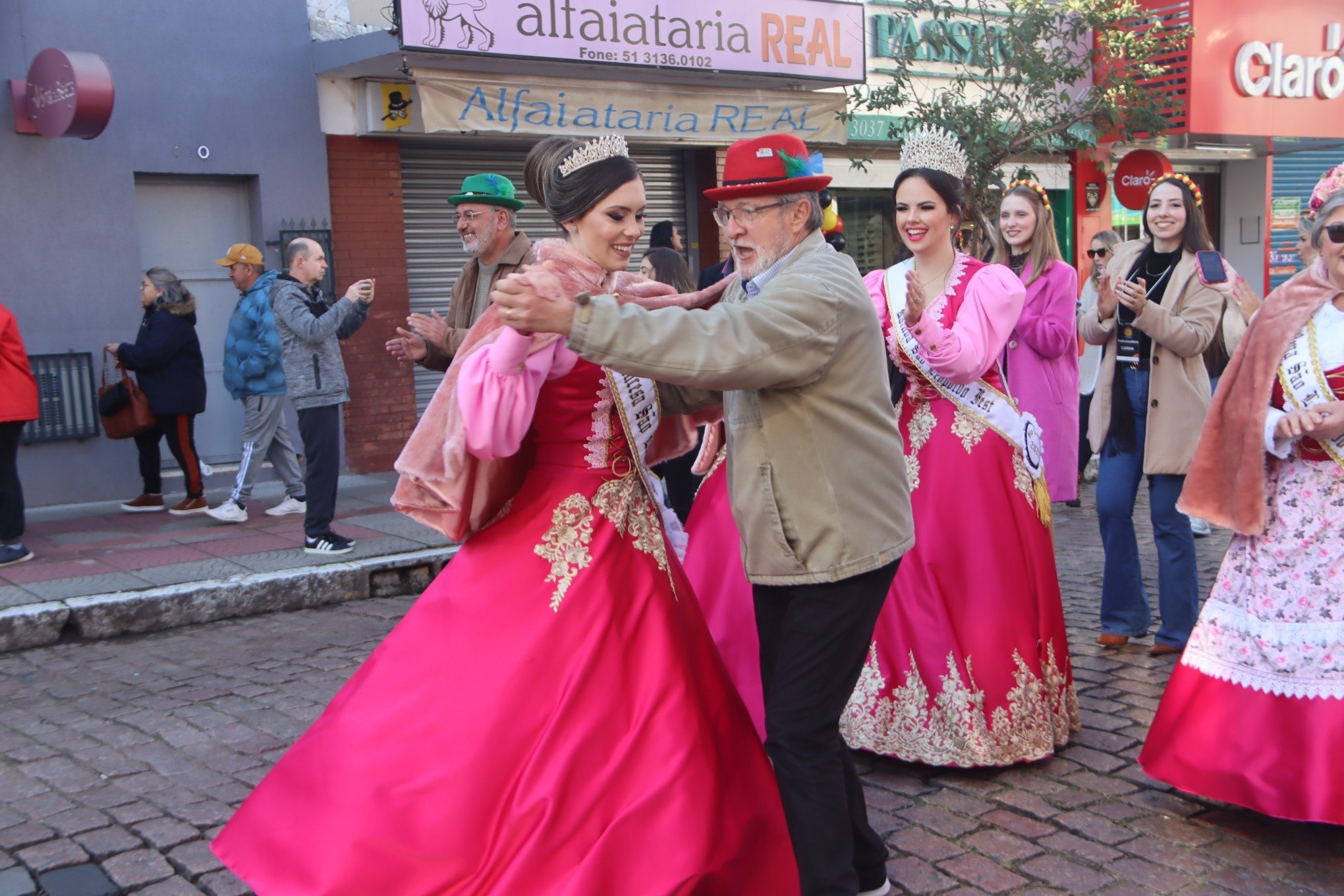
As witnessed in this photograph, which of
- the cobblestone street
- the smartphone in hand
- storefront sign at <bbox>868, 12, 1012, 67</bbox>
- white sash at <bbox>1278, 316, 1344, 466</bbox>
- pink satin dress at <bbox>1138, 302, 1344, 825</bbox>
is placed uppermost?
storefront sign at <bbox>868, 12, 1012, 67</bbox>

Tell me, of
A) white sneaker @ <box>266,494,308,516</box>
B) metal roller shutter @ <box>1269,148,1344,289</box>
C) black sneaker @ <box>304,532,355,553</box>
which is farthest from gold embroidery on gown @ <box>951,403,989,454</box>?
metal roller shutter @ <box>1269,148,1344,289</box>

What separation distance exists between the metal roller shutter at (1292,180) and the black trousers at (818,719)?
1770cm

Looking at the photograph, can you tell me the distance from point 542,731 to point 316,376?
197 inches

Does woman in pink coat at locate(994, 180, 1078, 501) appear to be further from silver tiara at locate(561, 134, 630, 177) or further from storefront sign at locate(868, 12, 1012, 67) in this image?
storefront sign at locate(868, 12, 1012, 67)

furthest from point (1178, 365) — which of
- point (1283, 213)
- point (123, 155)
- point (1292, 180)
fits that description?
point (1292, 180)

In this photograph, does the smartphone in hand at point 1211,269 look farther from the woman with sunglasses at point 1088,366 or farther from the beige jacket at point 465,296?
the woman with sunglasses at point 1088,366

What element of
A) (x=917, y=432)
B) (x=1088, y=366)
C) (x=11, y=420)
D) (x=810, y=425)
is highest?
(x=810, y=425)

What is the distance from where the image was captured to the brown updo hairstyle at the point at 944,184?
429 cm

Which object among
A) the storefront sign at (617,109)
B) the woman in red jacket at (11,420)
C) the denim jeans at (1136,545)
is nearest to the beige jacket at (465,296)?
the denim jeans at (1136,545)

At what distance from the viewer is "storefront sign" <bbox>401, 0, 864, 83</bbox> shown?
397 inches

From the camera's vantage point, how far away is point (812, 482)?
2.81m

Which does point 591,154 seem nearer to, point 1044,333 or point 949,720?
point 949,720

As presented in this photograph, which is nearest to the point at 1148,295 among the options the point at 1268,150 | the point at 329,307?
the point at 329,307

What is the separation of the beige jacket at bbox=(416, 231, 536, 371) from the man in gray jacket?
171 centimetres
